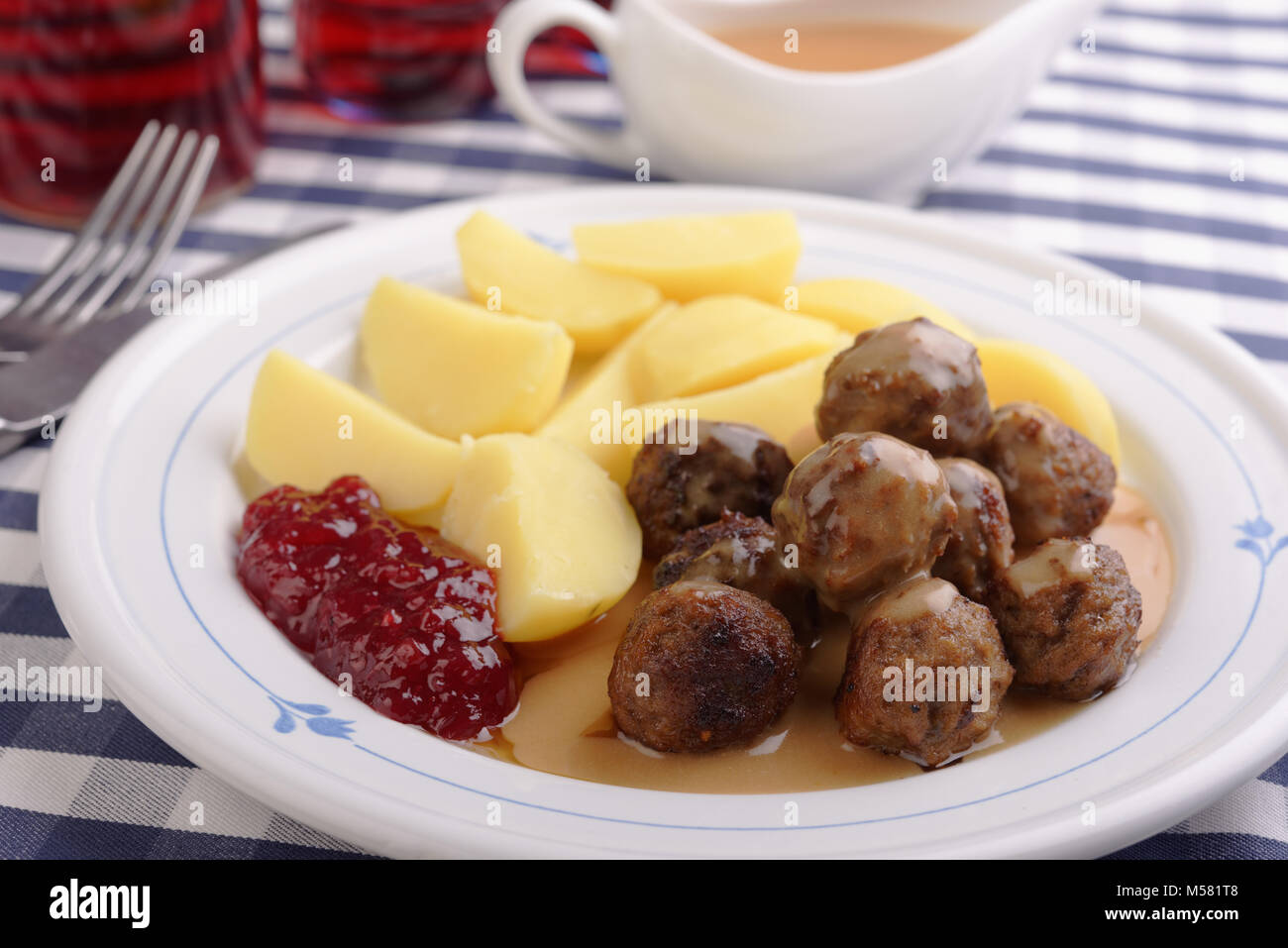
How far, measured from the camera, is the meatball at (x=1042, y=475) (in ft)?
7.77

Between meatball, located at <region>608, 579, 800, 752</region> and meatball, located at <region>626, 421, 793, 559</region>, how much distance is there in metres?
0.37

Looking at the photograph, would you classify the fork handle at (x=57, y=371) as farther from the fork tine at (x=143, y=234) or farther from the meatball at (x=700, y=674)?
the meatball at (x=700, y=674)

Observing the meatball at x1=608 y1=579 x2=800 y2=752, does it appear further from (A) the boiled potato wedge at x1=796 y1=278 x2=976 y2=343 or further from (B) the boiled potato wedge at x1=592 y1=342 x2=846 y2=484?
(A) the boiled potato wedge at x1=796 y1=278 x2=976 y2=343

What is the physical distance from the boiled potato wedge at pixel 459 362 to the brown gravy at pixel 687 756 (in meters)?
0.55

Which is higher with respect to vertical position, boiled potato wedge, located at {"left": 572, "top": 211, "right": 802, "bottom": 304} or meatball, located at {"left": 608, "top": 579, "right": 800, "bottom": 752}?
boiled potato wedge, located at {"left": 572, "top": 211, "right": 802, "bottom": 304}

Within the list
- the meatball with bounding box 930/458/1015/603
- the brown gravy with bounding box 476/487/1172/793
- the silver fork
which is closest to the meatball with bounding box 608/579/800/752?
the brown gravy with bounding box 476/487/1172/793

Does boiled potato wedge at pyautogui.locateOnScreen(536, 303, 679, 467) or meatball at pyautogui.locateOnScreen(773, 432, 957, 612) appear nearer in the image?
meatball at pyautogui.locateOnScreen(773, 432, 957, 612)

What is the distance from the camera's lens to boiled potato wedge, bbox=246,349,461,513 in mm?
2539

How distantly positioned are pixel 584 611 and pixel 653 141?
1934 millimetres

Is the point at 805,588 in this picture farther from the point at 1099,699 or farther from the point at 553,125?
the point at 553,125

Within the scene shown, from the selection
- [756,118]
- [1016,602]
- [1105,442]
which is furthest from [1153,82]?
[1016,602]

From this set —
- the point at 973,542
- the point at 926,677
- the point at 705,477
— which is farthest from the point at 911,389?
the point at 926,677

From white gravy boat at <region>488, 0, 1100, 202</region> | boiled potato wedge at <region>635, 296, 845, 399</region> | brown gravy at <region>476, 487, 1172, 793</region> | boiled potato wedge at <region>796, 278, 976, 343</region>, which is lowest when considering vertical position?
brown gravy at <region>476, 487, 1172, 793</region>

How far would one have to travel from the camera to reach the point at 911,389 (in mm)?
2242
